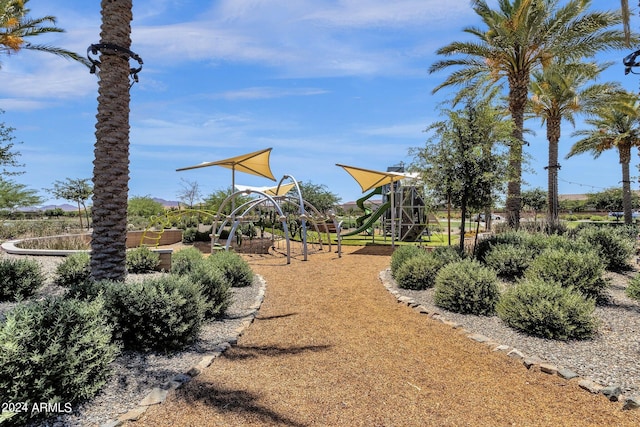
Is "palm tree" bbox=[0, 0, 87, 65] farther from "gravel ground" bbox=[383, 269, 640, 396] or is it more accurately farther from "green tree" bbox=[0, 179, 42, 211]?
"gravel ground" bbox=[383, 269, 640, 396]

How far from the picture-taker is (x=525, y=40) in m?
14.3

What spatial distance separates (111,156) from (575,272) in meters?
8.22

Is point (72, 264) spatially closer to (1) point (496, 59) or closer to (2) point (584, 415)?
(2) point (584, 415)

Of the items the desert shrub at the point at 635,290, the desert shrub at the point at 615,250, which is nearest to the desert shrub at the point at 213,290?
the desert shrub at the point at 635,290

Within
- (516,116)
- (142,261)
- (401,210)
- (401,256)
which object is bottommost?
(142,261)

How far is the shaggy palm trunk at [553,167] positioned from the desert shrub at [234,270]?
16538 mm

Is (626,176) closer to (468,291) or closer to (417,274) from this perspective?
(417,274)

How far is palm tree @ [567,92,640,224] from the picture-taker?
2288 cm

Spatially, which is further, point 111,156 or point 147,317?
point 111,156

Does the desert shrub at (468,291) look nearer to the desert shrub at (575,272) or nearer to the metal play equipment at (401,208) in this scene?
the desert shrub at (575,272)

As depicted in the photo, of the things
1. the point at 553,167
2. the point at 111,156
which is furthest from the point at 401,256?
the point at 553,167

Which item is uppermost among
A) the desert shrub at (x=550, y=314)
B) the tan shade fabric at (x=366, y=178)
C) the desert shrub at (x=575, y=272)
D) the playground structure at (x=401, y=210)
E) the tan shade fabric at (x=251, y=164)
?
the tan shade fabric at (x=251, y=164)

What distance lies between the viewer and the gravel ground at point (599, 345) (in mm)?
4250

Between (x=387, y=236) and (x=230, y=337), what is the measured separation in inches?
736
